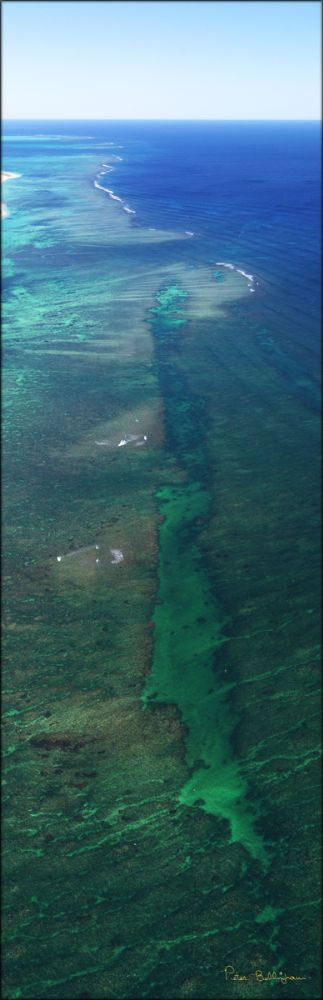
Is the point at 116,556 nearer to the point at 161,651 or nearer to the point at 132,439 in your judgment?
the point at 161,651

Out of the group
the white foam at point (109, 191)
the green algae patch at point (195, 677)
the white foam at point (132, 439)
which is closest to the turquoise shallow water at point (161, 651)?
the green algae patch at point (195, 677)

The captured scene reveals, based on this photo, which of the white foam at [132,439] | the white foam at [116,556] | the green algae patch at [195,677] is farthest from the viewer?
the white foam at [132,439]

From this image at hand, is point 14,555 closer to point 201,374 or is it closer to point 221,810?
point 221,810

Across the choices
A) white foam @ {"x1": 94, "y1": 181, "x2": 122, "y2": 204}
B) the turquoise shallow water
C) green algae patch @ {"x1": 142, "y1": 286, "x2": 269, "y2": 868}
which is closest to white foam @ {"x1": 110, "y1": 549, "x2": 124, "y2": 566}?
the turquoise shallow water

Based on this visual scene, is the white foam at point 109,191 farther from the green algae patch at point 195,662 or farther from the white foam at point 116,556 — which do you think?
the white foam at point 116,556
